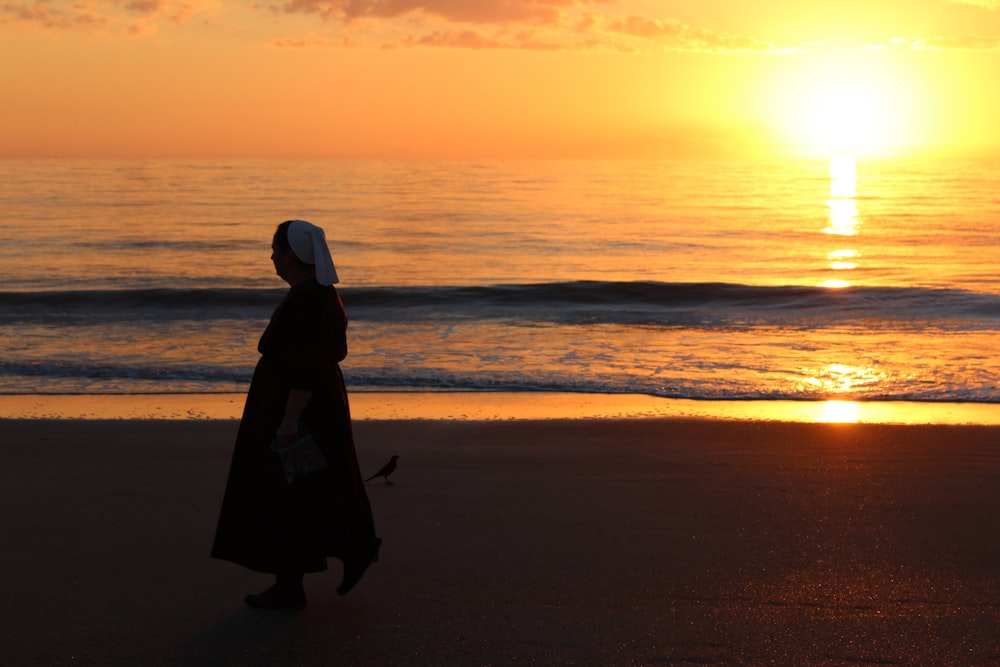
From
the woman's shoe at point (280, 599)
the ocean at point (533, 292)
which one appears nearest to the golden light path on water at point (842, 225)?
the ocean at point (533, 292)

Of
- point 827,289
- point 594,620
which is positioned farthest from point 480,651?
point 827,289

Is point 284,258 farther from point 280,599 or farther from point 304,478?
point 280,599

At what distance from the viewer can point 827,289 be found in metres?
23.8

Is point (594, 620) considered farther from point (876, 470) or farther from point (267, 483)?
point (876, 470)

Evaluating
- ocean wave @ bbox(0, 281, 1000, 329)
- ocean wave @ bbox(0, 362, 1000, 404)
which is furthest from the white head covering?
ocean wave @ bbox(0, 281, 1000, 329)

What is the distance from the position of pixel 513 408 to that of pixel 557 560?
5.08 m

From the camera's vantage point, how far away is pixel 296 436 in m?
3.94

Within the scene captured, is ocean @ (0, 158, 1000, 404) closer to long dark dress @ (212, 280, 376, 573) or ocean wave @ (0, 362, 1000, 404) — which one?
ocean wave @ (0, 362, 1000, 404)

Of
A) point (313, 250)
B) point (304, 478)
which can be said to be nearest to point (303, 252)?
point (313, 250)

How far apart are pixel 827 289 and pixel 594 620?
20.9m

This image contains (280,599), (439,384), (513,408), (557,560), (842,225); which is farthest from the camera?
(842,225)

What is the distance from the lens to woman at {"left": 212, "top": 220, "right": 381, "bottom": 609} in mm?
3977

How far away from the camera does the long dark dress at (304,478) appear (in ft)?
13.1

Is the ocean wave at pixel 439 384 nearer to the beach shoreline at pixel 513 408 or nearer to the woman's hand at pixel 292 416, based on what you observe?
the beach shoreline at pixel 513 408
